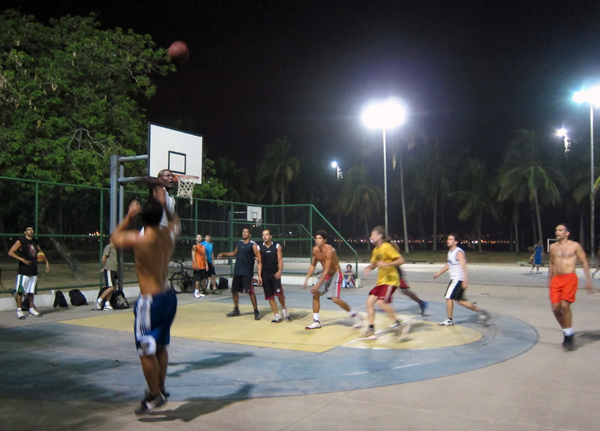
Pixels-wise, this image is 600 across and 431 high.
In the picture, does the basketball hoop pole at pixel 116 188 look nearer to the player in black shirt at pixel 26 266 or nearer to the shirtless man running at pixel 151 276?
the player in black shirt at pixel 26 266

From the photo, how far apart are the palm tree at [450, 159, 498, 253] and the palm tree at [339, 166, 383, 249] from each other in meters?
7.89

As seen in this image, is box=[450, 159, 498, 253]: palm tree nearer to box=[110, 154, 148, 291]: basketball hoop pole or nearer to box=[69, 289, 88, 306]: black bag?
box=[110, 154, 148, 291]: basketball hoop pole

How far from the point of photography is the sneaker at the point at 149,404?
183 inches

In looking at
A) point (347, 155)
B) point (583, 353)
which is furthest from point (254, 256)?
point (347, 155)

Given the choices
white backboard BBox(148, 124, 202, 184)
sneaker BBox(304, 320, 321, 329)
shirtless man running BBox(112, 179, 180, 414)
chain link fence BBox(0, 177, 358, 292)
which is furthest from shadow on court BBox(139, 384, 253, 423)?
chain link fence BBox(0, 177, 358, 292)

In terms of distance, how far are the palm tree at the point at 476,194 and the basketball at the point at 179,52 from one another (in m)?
45.8

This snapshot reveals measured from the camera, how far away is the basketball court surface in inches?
188

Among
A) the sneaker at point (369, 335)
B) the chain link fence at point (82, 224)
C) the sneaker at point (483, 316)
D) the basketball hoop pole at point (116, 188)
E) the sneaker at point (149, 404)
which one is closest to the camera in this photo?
the sneaker at point (149, 404)

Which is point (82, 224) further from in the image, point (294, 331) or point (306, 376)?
point (306, 376)

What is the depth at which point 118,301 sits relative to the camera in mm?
12258

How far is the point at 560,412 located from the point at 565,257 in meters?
3.81

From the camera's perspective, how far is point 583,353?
747 cm

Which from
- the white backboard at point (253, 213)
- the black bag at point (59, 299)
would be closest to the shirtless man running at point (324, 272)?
the black bag at point (59, 299)

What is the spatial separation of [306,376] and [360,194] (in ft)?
159
